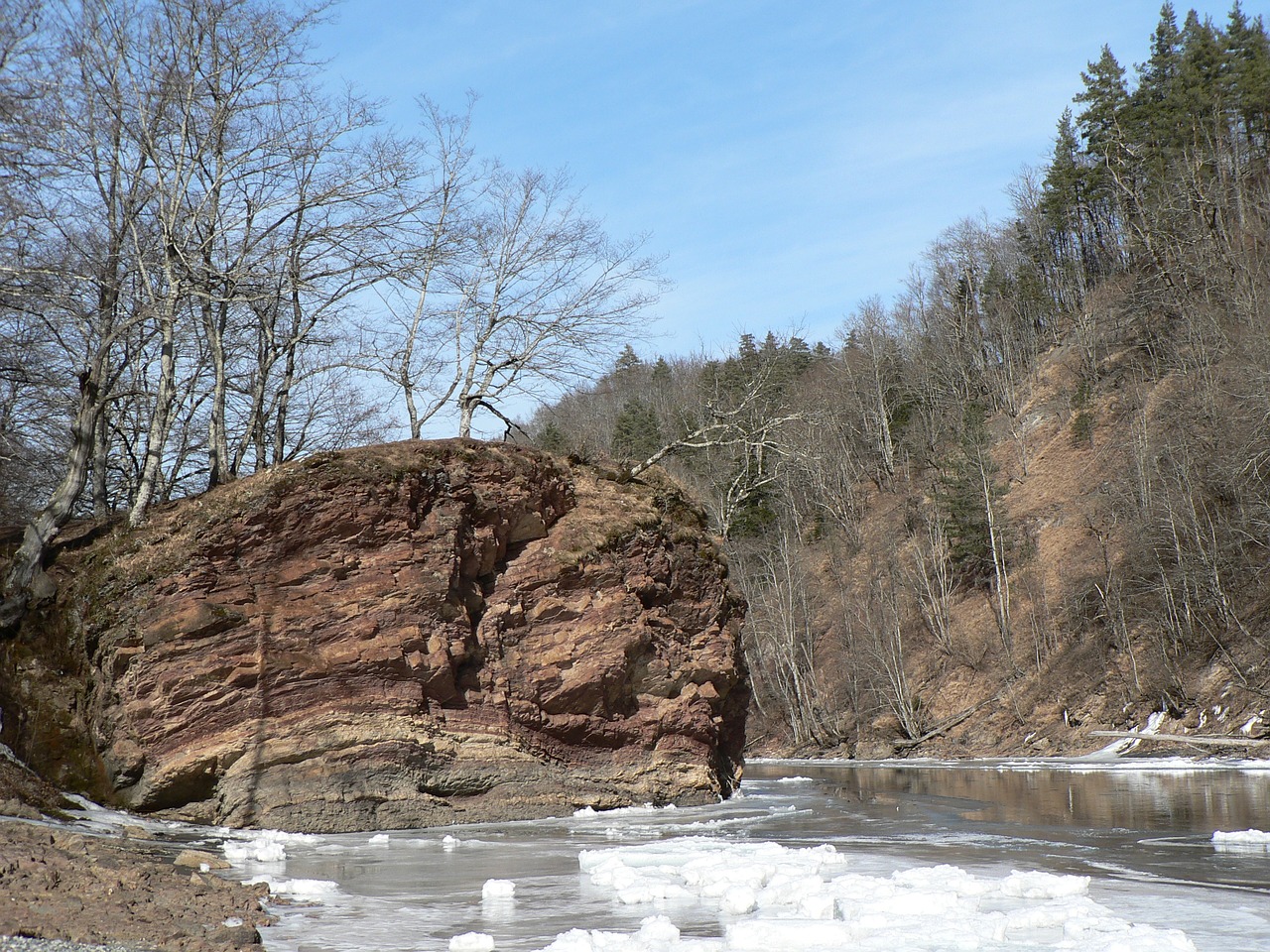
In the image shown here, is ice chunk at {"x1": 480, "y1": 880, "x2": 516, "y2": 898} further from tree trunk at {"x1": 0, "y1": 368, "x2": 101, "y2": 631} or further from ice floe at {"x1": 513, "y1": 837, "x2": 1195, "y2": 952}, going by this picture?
tree trunk at {"x1": 0, "y1": 368, "x2": 101, "y2": 631}

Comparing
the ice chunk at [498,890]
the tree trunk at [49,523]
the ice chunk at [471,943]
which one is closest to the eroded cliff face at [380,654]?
the tree trunk at [49,523]

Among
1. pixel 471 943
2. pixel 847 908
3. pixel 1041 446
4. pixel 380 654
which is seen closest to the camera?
pixel 471 943

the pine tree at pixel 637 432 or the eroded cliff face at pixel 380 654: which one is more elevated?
the pine tree at pixel 637 432

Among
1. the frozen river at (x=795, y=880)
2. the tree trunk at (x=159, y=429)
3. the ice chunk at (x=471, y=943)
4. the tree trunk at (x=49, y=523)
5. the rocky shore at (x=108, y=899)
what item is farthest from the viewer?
the tree trunk at (x=159, y=429)

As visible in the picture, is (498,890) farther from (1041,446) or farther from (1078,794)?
(1041,446)

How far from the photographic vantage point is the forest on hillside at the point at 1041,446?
34.0 meters

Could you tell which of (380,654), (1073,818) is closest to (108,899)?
(380,654)

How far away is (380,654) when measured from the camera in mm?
14781

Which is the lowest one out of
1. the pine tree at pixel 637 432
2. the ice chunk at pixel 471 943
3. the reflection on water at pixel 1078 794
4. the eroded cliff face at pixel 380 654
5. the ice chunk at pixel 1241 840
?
the reflection on water at pixel 1078 794

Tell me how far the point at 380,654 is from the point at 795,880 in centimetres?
822

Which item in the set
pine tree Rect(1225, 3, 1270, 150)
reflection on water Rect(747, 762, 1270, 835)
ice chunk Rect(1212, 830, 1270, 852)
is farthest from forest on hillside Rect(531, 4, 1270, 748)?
ice chunk Rect(1212, 830, 1270, 852)

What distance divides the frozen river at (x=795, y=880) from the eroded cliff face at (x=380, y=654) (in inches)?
42.7

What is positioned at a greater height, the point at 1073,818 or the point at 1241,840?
the point at 1241,840

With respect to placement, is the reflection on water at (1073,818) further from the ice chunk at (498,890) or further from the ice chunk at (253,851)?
the ice chunk at (253,851)
